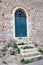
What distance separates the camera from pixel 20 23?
1052cm

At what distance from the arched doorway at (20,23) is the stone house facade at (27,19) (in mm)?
203

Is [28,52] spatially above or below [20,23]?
below

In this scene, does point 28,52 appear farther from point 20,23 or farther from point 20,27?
point 20,23

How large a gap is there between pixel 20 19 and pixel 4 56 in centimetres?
306

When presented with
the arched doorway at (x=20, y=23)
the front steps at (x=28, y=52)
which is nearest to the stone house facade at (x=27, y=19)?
the arched doorway at (x=20, y=23)

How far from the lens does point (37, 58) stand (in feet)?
26.4

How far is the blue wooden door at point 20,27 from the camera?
10.4m

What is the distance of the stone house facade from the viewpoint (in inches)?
393

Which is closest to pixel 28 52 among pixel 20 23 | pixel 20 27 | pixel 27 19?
pixel 20 27

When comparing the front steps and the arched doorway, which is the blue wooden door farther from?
the front steps

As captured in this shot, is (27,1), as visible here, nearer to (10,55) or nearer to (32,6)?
(32,6)

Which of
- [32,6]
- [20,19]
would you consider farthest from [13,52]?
[32,6]

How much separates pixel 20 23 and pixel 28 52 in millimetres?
2460

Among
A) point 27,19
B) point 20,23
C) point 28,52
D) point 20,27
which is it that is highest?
point 27,19
